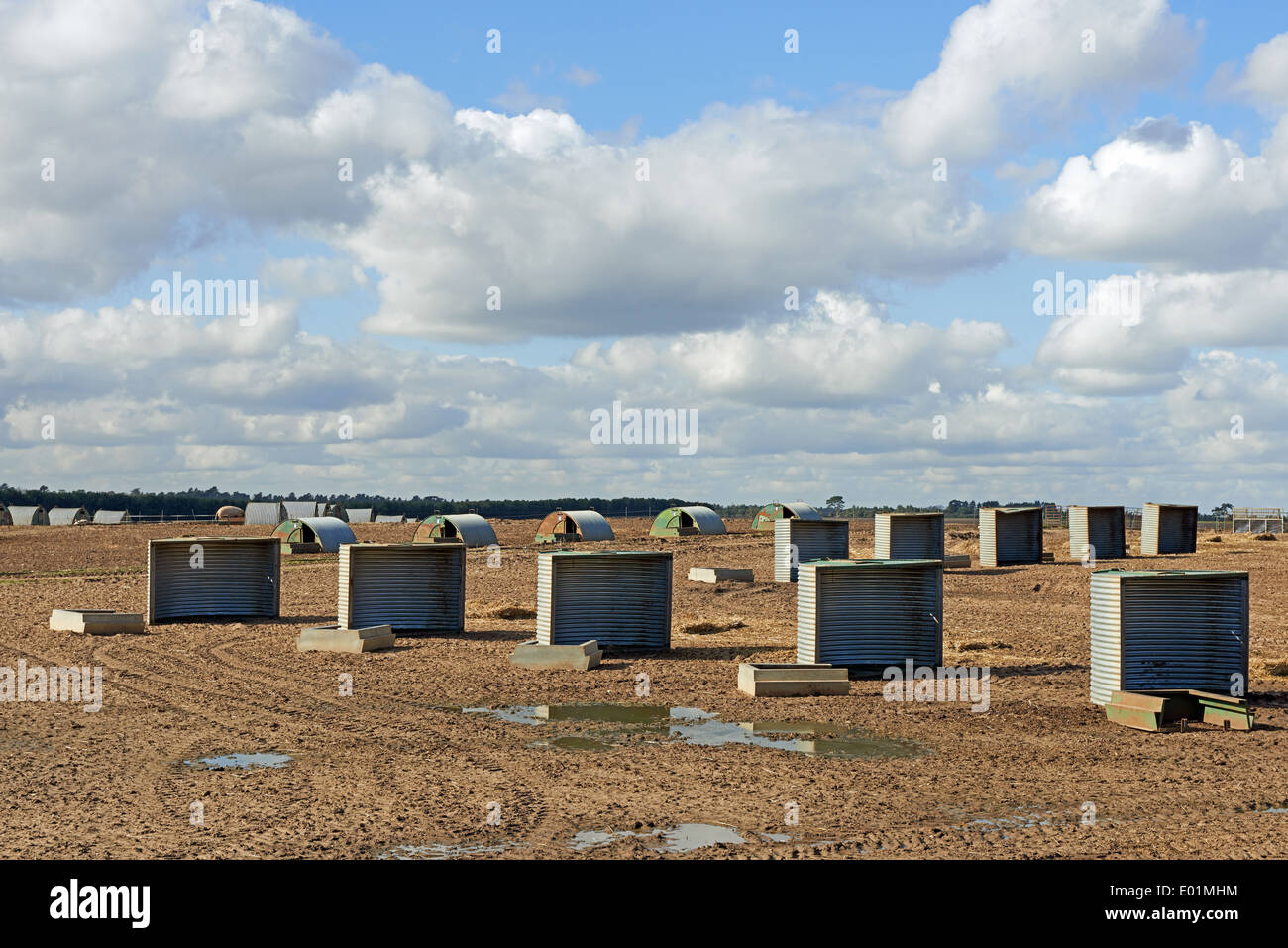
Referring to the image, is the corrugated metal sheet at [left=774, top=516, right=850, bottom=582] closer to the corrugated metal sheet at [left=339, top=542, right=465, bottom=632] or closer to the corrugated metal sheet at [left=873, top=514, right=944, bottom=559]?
the corrugated metal sheet at [left=873, top=514, right=944, bottom=559]

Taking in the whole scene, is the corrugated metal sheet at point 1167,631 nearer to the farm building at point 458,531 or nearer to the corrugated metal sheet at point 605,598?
the corrugated metal sheet at point 605,598

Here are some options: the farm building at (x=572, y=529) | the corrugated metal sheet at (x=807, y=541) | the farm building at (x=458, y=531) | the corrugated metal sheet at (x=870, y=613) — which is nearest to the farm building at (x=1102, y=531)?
the corrugated metal sheet at (x=807, y=541)

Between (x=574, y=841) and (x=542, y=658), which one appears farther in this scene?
(x=542, y=658)

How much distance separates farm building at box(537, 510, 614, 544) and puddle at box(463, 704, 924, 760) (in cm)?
4269

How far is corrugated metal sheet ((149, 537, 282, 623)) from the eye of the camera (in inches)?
1043

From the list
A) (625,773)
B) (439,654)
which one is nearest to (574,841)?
(625,773)

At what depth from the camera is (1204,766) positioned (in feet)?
41.8

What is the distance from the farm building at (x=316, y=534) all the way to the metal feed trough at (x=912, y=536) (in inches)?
974

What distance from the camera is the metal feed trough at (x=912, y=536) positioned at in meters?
41.6

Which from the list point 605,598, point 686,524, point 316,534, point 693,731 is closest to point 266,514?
point 316,534

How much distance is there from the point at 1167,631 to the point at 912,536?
993 inches

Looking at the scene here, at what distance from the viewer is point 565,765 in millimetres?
12914
